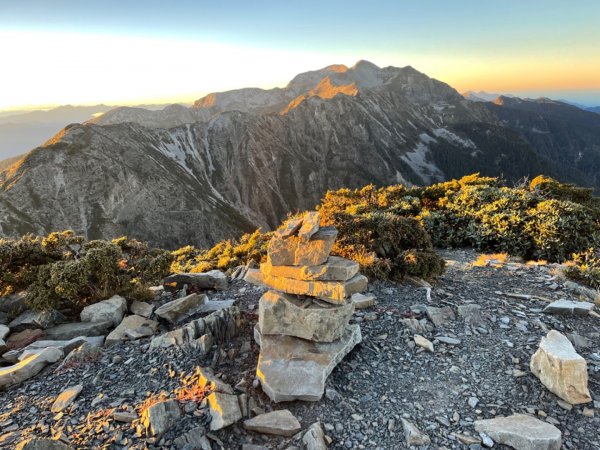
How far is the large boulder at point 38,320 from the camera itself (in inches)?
348

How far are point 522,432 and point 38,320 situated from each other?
10.4 metres

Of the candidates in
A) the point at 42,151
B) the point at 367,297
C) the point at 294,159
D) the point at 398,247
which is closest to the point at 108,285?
the point at 367,297

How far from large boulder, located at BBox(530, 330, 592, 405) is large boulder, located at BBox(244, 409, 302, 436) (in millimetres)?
4193

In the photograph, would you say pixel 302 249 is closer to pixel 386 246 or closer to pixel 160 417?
pixel 160 417

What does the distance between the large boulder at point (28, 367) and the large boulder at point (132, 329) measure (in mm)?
994

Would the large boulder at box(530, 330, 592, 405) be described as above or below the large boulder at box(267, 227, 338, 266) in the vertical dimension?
below

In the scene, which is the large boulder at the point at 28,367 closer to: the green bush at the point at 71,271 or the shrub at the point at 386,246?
the green bush at the point at 71,271

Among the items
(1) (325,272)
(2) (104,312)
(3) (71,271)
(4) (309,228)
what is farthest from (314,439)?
(3) (71,271)

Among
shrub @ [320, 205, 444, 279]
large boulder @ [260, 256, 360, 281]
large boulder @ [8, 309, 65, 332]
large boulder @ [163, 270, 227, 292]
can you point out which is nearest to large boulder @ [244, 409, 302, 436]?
large boulder @ [260, 256, 360, 281]

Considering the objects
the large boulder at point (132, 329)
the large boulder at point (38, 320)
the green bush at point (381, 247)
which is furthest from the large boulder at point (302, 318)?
the large boulder at point (38, 320)

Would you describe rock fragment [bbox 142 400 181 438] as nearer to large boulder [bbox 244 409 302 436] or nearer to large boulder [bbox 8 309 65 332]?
large boulder [bbox 244 409 302 436]

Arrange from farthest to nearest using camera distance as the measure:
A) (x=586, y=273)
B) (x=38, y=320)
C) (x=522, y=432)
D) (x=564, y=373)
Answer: (x=586, y=273)
(x=38, y=320)
(x=564, y=373)
(x=522, y=432)

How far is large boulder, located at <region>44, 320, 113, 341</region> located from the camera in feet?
27.6

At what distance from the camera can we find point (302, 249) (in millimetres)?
6797
